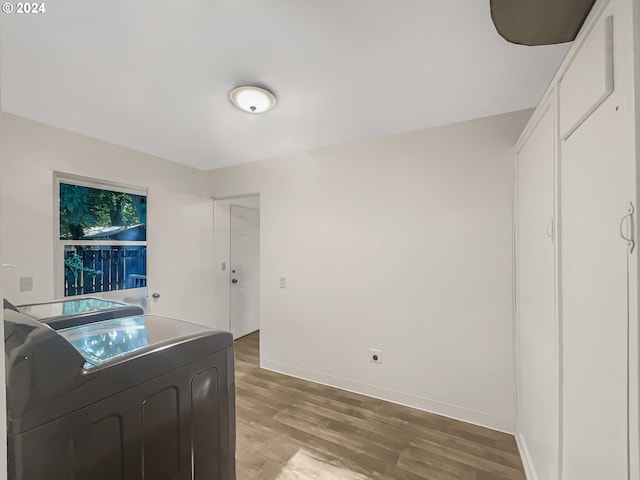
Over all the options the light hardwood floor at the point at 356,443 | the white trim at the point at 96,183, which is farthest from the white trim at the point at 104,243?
the light hardwood floor at the point at 356,443

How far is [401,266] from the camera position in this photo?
8.01 ft

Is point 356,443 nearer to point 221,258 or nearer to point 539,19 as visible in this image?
point 539,19

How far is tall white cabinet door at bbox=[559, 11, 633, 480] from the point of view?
85 centimetres

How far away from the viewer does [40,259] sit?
7.29 ft

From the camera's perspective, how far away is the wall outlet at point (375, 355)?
2.53 metres

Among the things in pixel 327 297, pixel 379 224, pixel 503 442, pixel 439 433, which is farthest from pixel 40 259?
pixel 503 442

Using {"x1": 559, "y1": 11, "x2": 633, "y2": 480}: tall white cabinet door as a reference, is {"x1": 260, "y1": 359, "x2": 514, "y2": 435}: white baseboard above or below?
below

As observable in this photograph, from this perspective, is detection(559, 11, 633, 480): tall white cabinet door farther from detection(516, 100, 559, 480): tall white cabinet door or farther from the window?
the window

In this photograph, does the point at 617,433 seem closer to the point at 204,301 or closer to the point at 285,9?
the point at 285,9

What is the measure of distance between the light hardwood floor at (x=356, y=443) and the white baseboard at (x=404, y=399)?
5 centimetres

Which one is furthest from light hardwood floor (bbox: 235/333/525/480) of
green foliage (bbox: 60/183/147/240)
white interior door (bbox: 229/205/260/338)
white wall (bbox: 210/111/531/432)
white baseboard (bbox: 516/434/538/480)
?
green foliage (bbox: 60/183/147/240)

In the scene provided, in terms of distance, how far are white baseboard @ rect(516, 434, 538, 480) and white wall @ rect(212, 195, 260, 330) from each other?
10.3ft

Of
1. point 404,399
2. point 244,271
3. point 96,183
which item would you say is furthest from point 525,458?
point 96,183

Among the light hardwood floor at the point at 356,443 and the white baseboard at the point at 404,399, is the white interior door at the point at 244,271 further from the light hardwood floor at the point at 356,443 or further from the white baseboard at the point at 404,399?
the light hardwood floor at the point at 356,443
